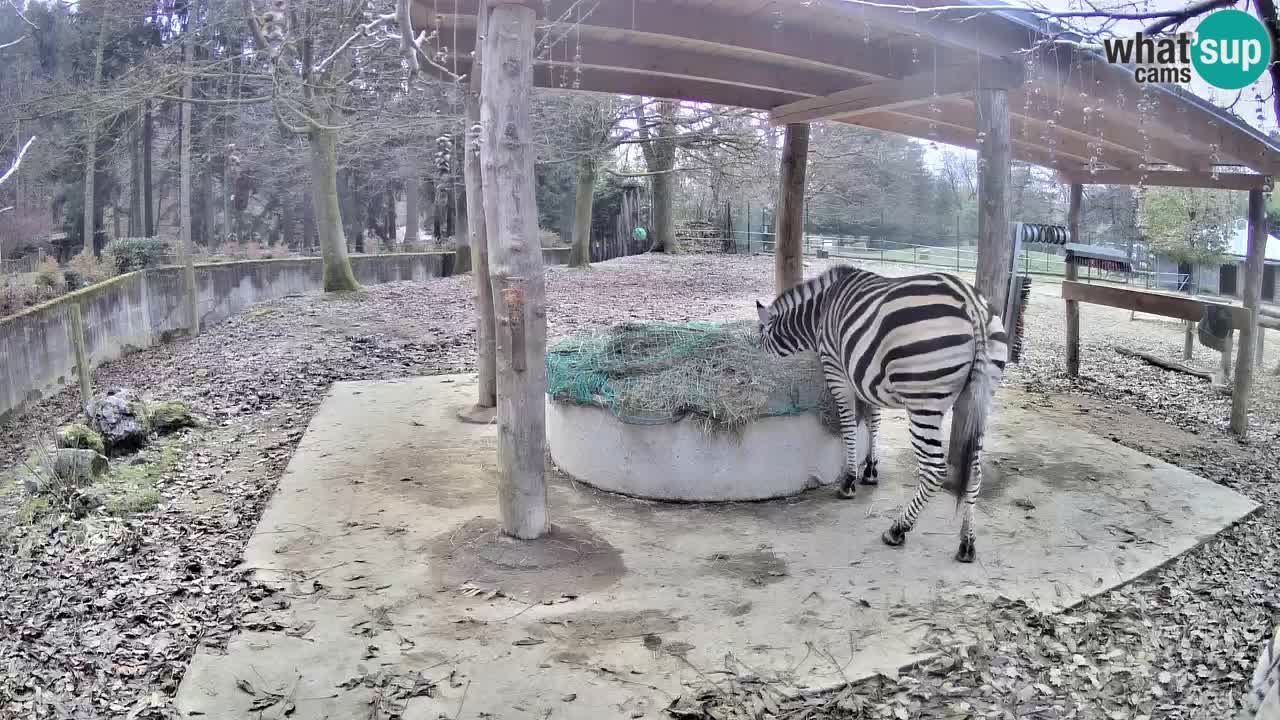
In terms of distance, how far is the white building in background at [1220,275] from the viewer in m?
17.1

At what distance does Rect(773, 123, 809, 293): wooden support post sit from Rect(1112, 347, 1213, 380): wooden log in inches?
210

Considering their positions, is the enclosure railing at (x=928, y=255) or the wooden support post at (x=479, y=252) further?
the enclosure railing at (x=928, y=255)

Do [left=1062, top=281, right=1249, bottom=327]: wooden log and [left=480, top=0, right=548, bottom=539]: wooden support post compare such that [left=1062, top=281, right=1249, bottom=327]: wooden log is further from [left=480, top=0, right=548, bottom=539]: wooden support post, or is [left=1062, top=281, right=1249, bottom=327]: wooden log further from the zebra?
[left=480, top=0, right=548, bottom=539]: wooden support post

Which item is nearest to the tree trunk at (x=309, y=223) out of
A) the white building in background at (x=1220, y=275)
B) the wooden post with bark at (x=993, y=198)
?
the white building in background at (x=1220, y=275)

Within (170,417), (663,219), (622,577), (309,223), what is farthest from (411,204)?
(622,577)

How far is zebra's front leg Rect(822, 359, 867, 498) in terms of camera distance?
19.8 feet

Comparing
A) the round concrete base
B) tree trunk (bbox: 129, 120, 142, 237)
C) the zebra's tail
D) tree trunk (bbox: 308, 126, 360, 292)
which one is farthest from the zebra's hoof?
tree trunk (bbox: 129, 120, 142, 237)

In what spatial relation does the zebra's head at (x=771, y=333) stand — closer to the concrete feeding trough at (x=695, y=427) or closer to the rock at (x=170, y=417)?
the concrete feeding trough at (x=695, y=427)

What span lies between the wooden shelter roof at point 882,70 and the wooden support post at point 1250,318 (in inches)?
13.0

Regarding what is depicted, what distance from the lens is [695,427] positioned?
19.4 feet

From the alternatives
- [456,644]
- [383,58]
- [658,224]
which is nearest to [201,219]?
[658,224]

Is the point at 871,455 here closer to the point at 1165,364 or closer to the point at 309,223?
the point at 1165,364

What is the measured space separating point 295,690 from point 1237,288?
19.9m

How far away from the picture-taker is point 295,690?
360 centimetres
